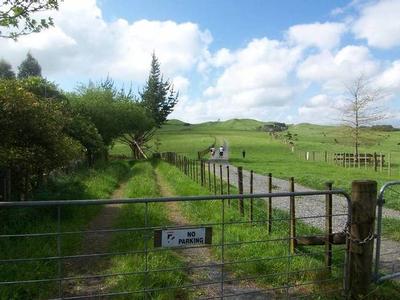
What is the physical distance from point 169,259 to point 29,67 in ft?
339

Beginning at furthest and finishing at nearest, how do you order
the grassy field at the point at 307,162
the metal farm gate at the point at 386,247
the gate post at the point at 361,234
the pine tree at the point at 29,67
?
the pine tree at the point at 29,67 → the grassy field at the point at 307,162 → the metal farm gate at the point at 386,247 → the gate post at the point at 361,234

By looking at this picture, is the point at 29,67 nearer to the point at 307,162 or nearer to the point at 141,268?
the point at 307,162

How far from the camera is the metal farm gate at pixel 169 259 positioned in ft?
16.9

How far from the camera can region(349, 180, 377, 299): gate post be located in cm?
596

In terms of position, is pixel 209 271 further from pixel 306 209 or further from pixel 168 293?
pixel 306 209

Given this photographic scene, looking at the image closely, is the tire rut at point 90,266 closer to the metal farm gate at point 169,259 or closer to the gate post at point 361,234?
the metal farm gate at point 169,259

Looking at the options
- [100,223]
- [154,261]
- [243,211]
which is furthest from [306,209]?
[154,261]

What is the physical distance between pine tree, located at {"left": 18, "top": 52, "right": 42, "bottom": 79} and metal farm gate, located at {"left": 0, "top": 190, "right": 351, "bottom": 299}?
322 feet

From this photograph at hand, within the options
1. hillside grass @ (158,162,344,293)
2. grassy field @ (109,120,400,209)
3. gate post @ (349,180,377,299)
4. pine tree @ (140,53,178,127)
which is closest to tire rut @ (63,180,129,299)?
hillside grass @ (158,162,344,293)

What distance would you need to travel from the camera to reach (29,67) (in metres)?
103

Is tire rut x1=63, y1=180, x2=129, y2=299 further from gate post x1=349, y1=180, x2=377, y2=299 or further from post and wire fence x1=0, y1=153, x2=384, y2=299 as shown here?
gate post x1=349, y1=180, x2=377, y2=299

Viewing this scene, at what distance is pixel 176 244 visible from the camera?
5086mm

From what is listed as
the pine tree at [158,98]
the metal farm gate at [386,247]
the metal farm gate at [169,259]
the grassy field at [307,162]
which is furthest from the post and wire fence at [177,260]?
the pine tree at [158,98]

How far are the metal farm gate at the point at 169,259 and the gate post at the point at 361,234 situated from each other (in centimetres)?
12
